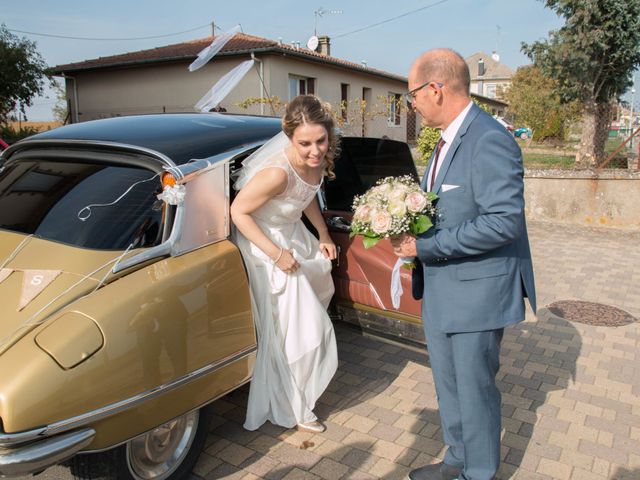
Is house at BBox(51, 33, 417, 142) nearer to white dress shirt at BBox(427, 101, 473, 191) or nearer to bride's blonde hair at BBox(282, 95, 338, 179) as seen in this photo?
bride's blonde hair at BBox(282, 95, 338, 179)

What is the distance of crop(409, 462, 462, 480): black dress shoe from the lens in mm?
2879

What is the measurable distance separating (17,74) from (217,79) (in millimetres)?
9877

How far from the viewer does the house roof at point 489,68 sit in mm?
70037

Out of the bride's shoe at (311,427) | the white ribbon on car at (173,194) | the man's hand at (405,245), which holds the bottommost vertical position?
the bride's shoe at (311,427)

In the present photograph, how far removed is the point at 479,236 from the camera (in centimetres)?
230

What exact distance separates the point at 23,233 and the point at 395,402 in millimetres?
2663

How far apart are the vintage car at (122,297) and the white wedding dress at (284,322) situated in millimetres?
208

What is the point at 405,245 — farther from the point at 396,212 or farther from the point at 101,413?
the point at 101,413

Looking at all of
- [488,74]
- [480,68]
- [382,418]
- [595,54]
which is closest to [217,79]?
[595,54]

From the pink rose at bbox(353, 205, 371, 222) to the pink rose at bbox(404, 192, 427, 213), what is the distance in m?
0.23

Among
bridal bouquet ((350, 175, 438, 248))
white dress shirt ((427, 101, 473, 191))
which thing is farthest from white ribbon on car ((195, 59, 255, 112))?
white dress shirt ((427, 101, 473, 191))

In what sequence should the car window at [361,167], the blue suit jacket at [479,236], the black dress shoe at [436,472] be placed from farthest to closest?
the car window at [361,167] → the black dress shoe at [436,472] → the blue suit jacket at [479,236]

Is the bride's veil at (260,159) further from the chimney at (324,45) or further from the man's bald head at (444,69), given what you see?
the chimney at (324,45)

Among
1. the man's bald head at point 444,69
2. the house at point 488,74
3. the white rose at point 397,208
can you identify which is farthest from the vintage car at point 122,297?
the house at point 488,74
